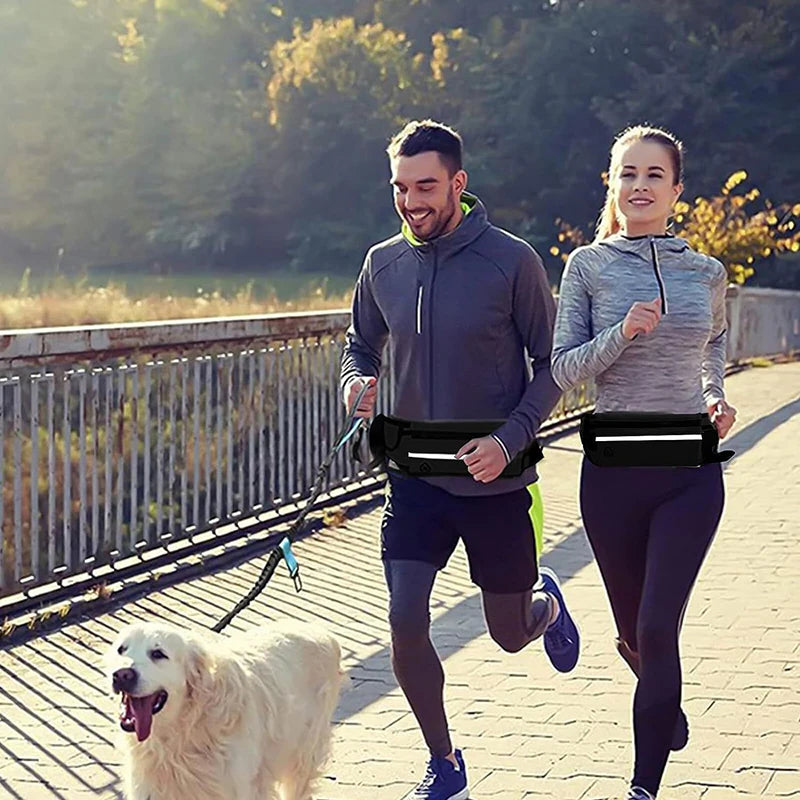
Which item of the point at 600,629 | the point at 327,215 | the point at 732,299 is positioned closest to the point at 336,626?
the point at 600,629

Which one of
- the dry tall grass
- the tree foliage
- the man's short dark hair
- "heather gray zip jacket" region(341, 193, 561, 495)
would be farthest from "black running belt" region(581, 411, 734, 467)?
the tree foliage

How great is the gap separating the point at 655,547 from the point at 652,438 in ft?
1.10

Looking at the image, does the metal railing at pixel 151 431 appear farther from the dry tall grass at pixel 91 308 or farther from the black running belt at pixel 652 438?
the dry tall grass at pixel 91 308

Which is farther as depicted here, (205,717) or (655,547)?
(655,547)

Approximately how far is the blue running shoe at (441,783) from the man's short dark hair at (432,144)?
188cm

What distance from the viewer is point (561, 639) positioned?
19.6 feet


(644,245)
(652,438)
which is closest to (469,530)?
(652,438)

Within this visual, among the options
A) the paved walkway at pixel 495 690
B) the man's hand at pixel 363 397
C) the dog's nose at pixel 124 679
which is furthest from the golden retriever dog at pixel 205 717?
the man's hand at pixel 363 397

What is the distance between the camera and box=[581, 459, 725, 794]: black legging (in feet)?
15.6

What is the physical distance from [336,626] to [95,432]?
167 cm

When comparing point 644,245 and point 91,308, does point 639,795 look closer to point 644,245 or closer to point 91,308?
point 644,245

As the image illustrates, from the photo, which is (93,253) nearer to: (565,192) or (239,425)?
(565,192)

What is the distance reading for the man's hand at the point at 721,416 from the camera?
194 inches

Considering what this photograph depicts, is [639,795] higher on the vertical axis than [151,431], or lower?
lower
